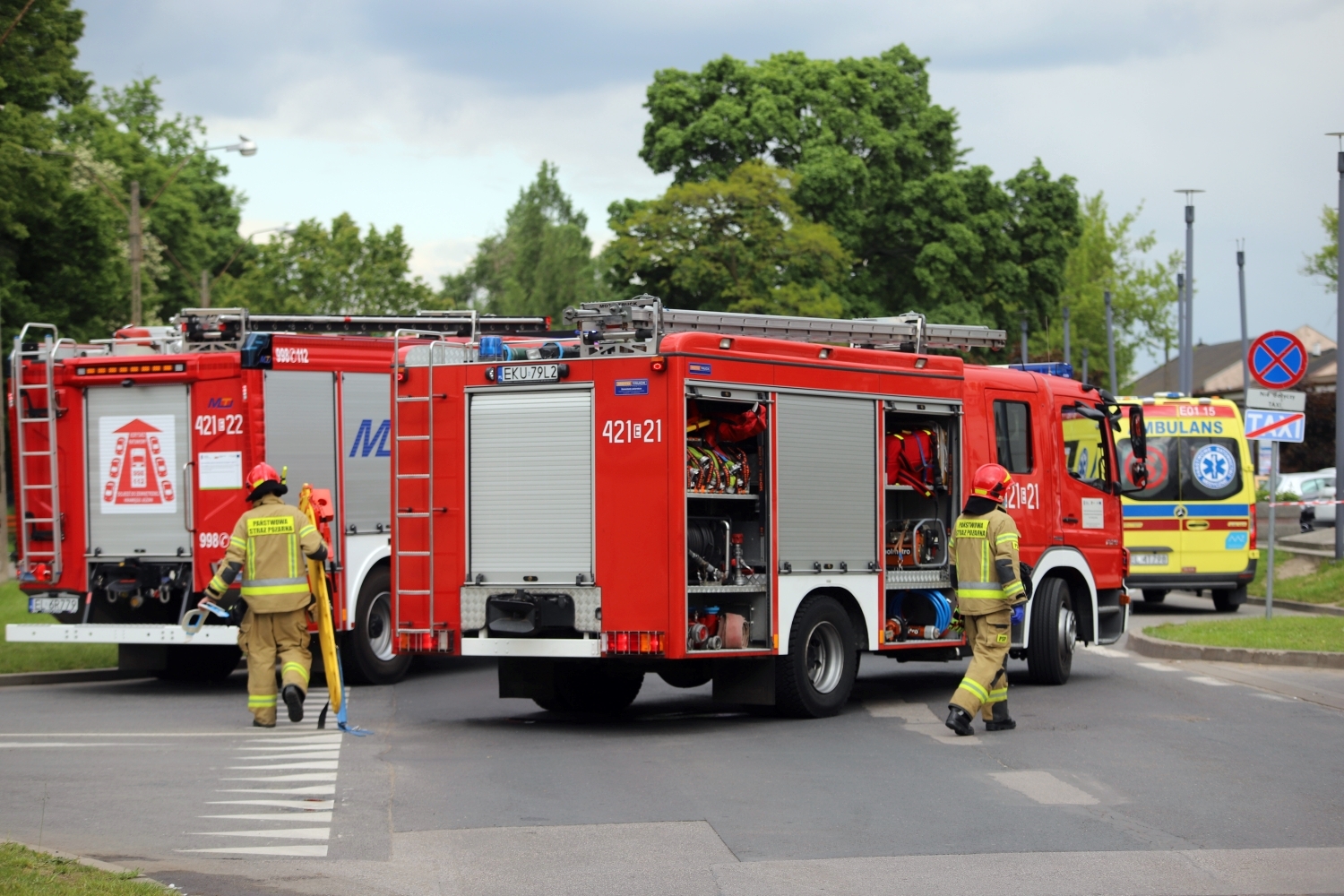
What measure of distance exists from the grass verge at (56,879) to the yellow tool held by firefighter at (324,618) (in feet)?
15.9

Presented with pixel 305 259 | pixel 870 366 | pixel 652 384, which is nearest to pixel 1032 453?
pixel 870 366

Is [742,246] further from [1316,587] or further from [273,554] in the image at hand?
[273,554]

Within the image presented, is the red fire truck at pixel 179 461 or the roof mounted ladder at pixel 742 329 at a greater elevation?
the roof mounted ladder at pixel 742 329

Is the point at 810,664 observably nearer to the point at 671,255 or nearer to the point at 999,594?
the point at 999,594

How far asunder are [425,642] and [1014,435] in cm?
566

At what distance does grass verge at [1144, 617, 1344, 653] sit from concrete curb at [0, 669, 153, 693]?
425 inches

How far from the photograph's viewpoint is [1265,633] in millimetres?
17484

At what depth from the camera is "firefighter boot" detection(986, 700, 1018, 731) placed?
11594 mm

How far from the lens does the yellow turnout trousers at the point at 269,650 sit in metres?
12.1

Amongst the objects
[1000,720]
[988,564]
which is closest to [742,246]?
[988,564]

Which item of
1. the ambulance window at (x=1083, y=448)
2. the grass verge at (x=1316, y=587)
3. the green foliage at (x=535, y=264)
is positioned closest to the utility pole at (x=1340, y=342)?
the grass verge at (x=1316, y=587)

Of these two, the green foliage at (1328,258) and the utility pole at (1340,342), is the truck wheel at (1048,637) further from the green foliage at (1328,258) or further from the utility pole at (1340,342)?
the green foliage at (1328,258)

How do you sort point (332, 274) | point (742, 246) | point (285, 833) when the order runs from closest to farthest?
point (285, 833), point (742, 246), point (332, 274)

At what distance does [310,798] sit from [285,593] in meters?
3.30
